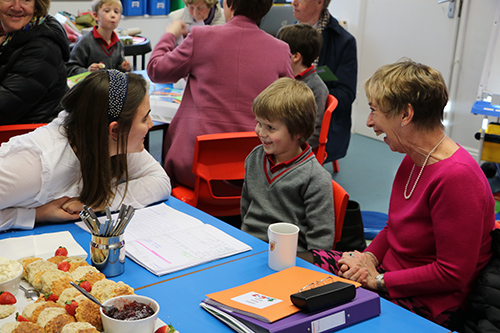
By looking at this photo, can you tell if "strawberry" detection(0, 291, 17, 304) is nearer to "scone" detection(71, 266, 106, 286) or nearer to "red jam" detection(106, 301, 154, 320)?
"scone" detection(71, 266, 106, 286)

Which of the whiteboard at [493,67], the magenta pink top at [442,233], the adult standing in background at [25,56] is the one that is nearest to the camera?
the magenta pink top at [442,233]

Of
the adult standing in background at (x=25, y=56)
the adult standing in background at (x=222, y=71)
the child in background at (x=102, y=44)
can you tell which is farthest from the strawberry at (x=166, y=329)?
the child in background at (x=102, y=44)

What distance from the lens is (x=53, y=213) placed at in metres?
1.63

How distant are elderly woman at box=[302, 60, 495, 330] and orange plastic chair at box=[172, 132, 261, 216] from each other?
0.72 metres

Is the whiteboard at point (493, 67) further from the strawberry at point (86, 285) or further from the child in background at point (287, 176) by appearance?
the strawberry at point (86, 285)

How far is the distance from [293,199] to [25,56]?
1.39 metres

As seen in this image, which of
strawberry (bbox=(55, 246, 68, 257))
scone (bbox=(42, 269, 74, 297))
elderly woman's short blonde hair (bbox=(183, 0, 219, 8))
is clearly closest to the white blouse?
strawberry (bbox=(55, 246, 68, 257))

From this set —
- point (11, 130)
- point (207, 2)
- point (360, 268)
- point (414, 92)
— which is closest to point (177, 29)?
point (207, 2)

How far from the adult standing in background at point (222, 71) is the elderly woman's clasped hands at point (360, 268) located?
963 millimetres

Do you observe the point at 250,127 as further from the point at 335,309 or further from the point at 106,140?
the point at 335,309

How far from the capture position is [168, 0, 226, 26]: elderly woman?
3.40 m

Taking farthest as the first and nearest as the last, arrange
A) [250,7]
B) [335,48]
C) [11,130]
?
1. [335,48]
2. [250,7]
3. [11,130]

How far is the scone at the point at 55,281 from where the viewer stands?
1136 mm

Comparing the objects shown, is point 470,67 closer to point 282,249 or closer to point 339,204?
point 339,204
